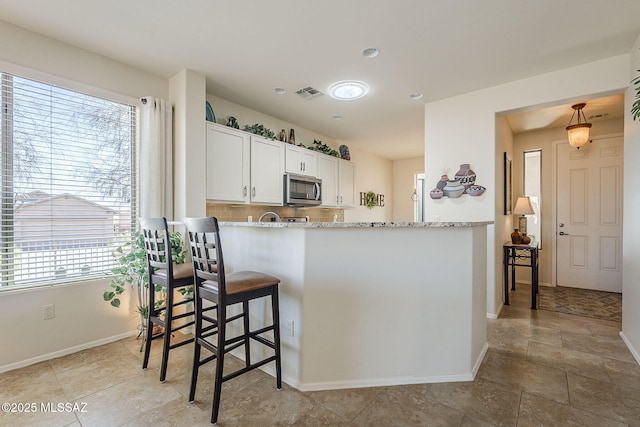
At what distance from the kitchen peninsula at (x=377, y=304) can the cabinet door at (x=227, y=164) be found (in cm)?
158

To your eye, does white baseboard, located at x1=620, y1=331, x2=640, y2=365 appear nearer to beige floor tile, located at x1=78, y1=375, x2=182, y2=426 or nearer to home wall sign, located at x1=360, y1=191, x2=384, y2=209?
beige floor tile, located at x1=78, y1=375, x2=182, y2=426

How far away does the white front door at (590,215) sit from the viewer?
172 inches

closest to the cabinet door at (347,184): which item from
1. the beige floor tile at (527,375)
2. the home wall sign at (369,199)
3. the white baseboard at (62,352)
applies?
the home wall sign at (369,199)

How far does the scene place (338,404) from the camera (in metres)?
1.83

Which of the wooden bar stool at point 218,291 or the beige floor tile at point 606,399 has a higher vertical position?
the wooden bar stool at point 218,291

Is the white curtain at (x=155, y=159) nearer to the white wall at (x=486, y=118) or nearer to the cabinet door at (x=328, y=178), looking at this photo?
the cabinet door at (x=328, y=178)

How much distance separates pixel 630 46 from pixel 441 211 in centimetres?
212

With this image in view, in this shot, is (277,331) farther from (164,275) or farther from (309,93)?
(309,93)

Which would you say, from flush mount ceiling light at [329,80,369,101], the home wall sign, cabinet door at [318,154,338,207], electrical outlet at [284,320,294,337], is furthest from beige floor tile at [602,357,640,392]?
the home wall sign

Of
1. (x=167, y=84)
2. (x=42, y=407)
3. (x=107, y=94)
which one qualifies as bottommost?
(x=42, y=407)

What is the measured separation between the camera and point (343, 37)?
2.45 metres

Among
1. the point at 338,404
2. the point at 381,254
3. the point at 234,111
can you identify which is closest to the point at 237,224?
the point at 381,254

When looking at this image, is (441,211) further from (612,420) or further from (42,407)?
(42,407)

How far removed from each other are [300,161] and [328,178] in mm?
732
